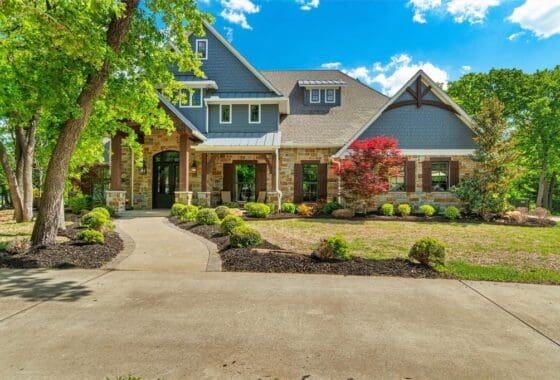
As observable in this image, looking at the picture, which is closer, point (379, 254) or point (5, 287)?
point (5, 287)

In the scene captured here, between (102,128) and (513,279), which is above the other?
(102,128)

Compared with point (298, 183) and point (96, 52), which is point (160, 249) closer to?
point (96, 52)

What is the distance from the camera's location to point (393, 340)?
3.32 metres

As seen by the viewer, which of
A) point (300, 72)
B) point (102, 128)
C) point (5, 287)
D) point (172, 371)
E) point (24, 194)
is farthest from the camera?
point (300, 72)

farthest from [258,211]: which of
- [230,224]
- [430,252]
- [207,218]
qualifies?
[430,252]

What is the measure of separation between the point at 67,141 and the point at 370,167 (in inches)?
417

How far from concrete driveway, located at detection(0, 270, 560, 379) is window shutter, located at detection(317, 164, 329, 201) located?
11.6m

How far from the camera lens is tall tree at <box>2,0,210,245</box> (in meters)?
6.04

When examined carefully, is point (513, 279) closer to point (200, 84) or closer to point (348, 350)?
point (348, 350)

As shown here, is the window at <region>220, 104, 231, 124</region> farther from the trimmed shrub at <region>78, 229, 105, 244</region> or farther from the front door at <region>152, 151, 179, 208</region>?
the trimmed shrub at <region>78, 229, 105, 244</region>

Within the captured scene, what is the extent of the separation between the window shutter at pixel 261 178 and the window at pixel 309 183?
6.88ft

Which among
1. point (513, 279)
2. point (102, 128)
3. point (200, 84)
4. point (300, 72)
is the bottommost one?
point (513, 279)

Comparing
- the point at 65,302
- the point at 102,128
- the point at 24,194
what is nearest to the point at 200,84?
the point at 102,128

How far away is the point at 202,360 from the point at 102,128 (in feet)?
31.7
